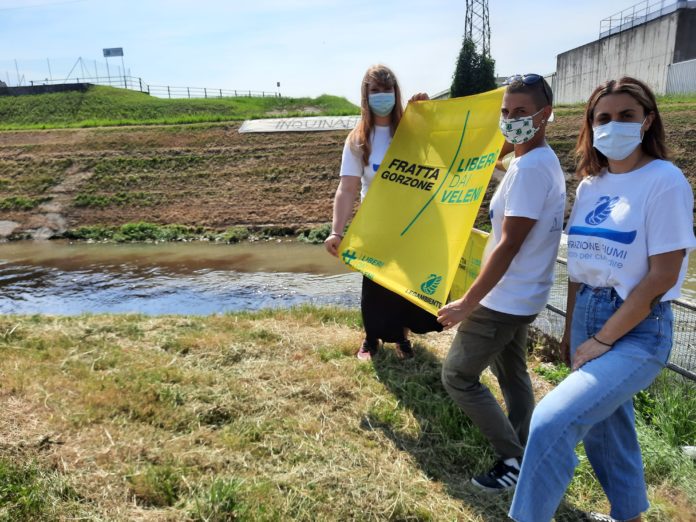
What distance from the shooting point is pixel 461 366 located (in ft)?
9.63

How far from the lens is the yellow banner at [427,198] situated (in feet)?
10.6

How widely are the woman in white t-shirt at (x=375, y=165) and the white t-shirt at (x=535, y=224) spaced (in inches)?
52.7

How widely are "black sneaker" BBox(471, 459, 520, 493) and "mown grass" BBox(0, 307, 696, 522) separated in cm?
7

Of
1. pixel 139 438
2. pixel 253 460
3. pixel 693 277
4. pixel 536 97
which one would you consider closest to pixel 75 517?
pixel 139 438

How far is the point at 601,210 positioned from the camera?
2375mm

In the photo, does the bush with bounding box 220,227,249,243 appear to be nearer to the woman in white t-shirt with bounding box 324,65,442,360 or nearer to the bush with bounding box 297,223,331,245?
the bush with bounding box 297,223,331,245

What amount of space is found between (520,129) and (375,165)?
157 cm

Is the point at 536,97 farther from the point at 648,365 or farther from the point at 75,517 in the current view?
the point at 75,517

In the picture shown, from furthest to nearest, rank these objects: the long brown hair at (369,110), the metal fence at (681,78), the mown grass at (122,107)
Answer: the mown grass at (122,107), the metal fence at (681,78), the long brown hair at (369,110)

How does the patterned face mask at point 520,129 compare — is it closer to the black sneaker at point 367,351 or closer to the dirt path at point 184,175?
the black sneaker at point 367,351

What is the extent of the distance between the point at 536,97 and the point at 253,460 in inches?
98.1

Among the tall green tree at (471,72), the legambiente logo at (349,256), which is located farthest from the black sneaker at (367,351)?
the tall green tree at (471,72)

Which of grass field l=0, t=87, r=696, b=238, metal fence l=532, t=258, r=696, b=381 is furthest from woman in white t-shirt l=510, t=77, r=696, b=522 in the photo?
grass field l=0, t=87, r=696, b=238

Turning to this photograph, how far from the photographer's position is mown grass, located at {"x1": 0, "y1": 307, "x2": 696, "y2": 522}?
2.77m
